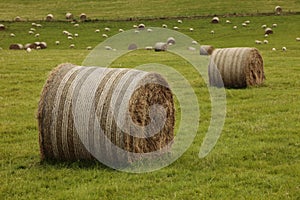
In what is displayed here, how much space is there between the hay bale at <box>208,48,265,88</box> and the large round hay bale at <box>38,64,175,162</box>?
9.33 meters

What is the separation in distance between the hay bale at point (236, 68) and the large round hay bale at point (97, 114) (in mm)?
9334

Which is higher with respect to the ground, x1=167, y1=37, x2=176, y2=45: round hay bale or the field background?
the field background

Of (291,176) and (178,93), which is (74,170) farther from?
(178,93)

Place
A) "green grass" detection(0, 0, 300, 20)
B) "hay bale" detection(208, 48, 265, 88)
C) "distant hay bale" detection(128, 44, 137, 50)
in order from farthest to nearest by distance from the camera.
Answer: "green grass" detection(0, 0, 300, 20)
"distant hay bale" detection(128, 44, 137, 50)
"hay bale" detection(208, 48, 265, 88)

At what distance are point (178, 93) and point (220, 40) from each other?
26.9m

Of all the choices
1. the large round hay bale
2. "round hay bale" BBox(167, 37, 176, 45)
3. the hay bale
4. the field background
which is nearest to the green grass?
"round hay bale" BBox(167, 37, 176, 45)

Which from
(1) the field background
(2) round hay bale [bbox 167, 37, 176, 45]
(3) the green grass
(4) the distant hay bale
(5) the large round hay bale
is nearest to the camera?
(1) the field background

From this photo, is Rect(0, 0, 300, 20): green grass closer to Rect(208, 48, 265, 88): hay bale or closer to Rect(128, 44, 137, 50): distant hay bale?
Rect(128, 44, 137, 50): distant hay bale

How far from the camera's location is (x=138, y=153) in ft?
29.7

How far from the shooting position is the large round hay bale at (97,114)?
8.73 meters

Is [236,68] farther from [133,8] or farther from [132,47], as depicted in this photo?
[133,8]

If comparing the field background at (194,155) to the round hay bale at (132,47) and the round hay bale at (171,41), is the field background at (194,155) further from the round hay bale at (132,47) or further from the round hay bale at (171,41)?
the round hay bale at (171,41)

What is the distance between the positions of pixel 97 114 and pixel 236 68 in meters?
10.6

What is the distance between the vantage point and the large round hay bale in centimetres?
873
